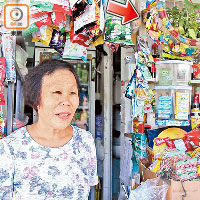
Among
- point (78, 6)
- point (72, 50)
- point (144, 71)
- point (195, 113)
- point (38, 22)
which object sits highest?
point (78, 6)

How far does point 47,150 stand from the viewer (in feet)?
4.39

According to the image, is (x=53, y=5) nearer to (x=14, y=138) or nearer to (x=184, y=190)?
(x=14, y=138)

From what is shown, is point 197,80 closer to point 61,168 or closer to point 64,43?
point 64,43

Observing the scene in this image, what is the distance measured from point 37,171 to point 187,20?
1.90 metres

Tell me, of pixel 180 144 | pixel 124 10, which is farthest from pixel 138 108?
pixel 124 10

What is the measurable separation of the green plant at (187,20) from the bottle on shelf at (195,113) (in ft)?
2.03

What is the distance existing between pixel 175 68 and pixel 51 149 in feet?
4.84

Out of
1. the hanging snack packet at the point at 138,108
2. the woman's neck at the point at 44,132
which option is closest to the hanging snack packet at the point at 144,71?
the hanging snack packet at the point at 138,108

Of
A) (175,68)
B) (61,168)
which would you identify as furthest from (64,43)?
(175,68)

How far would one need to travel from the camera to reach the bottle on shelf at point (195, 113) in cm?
229

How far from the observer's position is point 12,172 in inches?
50.0

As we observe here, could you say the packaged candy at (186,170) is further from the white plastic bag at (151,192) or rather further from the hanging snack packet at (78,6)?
the hanging snack packet at (78,6)

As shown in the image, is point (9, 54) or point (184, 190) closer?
point (9, 54)

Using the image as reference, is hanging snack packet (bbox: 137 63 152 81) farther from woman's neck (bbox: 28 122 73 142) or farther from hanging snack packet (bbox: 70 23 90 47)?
woman's neck (bbox: 28 122 73 142)
